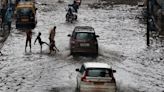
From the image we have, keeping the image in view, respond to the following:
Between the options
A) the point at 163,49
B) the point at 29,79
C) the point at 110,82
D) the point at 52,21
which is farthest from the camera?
the point at 52,21

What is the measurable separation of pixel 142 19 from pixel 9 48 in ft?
67.7

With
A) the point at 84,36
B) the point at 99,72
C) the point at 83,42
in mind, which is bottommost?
the point at 83,42

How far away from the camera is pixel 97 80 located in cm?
1945

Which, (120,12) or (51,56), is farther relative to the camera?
(120,12)

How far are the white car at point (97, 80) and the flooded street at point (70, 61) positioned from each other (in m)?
2.29

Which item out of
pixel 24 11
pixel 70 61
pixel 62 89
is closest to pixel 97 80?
pixel 62 89

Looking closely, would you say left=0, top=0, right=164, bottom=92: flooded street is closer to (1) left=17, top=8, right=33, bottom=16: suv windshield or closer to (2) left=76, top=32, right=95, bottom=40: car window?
(2) left=76, top=32, right=95, bottom=40: car window

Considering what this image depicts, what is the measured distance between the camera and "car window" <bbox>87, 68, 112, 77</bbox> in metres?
19.8

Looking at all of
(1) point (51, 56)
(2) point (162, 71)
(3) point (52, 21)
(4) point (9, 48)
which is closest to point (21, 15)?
(3) point (52, 21)

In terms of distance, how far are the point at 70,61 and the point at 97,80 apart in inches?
382

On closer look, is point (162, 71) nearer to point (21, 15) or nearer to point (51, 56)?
point (51, 56)

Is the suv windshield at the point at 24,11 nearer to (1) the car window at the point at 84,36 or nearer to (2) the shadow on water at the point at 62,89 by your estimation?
(1) the car window at the point at 84,36

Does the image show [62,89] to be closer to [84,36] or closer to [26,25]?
[84,36]

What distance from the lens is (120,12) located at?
56.1 meters
